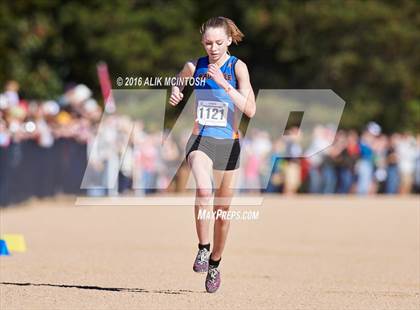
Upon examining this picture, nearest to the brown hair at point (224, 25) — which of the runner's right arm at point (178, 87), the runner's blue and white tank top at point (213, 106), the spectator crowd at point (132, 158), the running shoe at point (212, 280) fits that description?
the runner's blue and white tank top at point (213, 106)

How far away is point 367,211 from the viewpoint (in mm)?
22969

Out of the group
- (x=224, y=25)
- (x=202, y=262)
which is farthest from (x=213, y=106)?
(x=202, y=262)

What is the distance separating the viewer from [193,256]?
1362 centimetres

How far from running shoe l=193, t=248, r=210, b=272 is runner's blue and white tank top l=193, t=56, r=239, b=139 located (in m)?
0.94

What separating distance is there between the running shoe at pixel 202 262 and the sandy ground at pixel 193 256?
21 centimetres

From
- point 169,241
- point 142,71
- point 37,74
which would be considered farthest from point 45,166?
point 142,71

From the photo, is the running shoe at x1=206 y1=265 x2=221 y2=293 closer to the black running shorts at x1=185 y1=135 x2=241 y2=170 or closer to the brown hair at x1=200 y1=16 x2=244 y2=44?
the black running shorts at x1=185 y1=135 x2=241 y2=170

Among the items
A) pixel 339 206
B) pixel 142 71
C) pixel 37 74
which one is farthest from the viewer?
pixel 142 71

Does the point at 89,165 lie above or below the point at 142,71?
above

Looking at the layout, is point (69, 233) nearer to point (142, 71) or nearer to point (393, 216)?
point (393, 216)

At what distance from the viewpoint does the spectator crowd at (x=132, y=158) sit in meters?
21.1

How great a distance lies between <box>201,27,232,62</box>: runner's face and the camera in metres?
9.19

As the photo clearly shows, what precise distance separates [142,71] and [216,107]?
38.1m

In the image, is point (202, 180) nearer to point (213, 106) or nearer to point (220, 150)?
point (220, 150)
